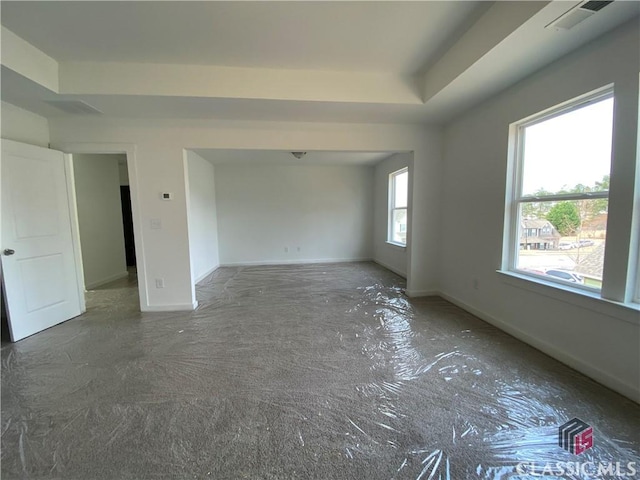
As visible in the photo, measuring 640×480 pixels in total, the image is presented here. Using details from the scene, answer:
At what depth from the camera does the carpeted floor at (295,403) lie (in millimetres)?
1361

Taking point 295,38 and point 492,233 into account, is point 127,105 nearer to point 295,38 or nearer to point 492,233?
point 295,38

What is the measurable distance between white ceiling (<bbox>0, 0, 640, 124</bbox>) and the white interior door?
0.65 meters

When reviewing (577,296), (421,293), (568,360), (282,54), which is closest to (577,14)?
(577,296)

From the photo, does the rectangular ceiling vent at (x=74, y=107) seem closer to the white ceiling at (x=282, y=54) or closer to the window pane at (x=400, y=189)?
the white ceiling at (x=282, y=54)

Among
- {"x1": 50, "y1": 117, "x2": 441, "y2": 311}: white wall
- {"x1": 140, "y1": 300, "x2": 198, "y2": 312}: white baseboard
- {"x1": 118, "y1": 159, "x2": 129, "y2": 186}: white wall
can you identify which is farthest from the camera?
{"x1": 118, "y1": 159, "x2": 129, "y2": 186}: white wall

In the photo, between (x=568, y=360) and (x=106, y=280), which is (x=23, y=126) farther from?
(x=568, y=360)

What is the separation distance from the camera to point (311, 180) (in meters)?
6.45

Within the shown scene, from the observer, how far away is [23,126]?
2.87 m

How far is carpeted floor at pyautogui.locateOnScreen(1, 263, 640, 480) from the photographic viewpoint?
1361mm

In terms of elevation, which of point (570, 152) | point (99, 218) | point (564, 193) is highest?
point (570, 152)

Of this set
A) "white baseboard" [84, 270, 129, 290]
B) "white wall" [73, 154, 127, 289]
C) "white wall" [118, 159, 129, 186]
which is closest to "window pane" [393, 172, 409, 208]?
"white wall" [73, 154, 127, 289]

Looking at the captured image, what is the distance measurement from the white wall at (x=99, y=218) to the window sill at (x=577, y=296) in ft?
21.2

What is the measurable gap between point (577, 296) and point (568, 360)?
54 centimetres

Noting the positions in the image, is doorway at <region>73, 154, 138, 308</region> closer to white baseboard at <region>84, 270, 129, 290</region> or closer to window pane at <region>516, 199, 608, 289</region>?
white baseboard at <region>84, 270, 129, 290</region>
